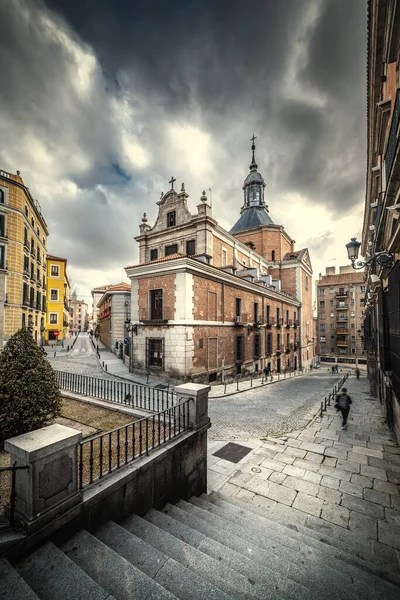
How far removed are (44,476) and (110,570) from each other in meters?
1.24

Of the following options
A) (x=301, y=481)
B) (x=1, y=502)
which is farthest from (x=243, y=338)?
(x=1, y=502)

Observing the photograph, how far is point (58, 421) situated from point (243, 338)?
16.6m

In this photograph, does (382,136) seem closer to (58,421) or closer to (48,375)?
(48,375)

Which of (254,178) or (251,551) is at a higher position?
(254,178)

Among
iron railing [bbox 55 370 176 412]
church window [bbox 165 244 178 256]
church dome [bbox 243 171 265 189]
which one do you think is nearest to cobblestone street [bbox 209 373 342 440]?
iron railing [bbox 55 370 176 412]

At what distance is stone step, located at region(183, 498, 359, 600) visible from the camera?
10.2 ft

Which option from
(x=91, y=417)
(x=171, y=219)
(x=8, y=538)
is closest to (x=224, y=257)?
(x=171, y=219)

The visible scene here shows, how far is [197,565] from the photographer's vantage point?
10.3 ft

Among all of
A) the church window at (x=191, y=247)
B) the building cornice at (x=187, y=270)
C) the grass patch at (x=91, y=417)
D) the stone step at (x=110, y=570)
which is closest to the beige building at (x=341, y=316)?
the building cornice at (x=187, y=270)

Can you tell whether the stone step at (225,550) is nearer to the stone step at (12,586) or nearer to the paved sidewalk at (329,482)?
the paved sidewalk at (329,482)

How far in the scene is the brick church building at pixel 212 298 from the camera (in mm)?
16656

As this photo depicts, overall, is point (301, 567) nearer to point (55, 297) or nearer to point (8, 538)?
point (8, 538)

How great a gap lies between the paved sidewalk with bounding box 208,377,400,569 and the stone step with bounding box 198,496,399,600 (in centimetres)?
67

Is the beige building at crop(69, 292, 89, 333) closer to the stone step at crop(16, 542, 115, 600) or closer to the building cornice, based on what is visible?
the building cornice
